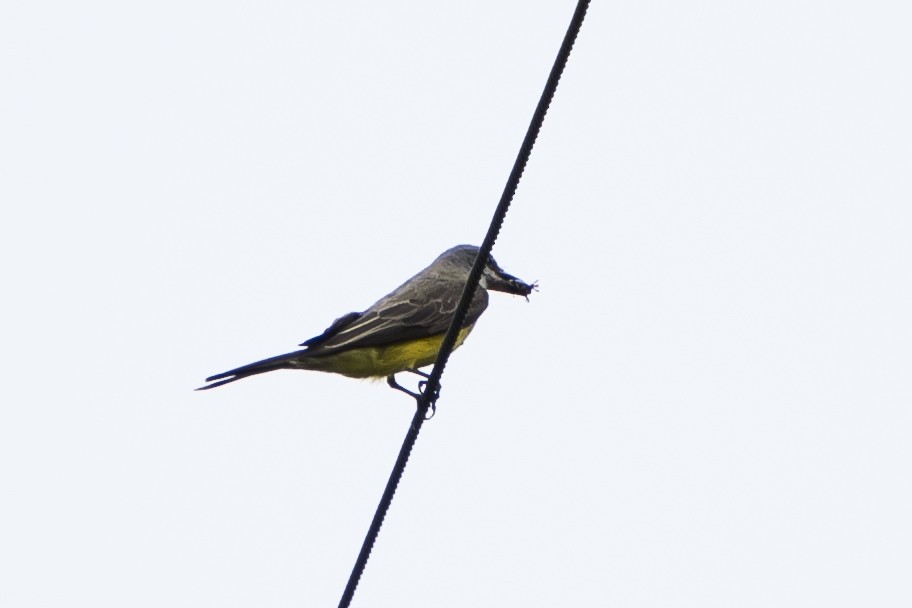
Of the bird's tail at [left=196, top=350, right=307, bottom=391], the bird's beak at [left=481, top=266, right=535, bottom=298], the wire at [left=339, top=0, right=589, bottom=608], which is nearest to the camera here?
the wire at [left=339, top=0, right=589, bottom=608]

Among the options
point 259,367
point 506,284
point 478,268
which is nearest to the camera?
point 478,268

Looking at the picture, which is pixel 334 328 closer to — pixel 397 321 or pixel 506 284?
pixel 397 321

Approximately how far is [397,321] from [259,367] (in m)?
1.26

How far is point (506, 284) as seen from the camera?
417 inches

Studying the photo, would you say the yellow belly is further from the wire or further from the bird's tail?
the wire

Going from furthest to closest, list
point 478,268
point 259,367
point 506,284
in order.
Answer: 1. point 506,284
2. point 259,367
3. point 478,268

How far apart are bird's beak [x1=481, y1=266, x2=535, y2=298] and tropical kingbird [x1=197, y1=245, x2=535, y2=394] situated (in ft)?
1.06

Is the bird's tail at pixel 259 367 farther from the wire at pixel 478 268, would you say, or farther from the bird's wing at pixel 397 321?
the wire at pixel 478 268

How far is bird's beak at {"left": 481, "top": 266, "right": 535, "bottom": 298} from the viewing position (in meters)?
10.6

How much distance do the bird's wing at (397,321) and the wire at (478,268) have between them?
2107mm

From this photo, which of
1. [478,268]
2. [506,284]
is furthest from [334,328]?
[478,268]

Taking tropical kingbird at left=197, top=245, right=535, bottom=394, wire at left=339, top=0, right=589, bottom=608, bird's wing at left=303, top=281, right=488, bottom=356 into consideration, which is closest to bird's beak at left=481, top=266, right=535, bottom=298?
tropical kingbird at left=197, top=245, right=535, bottom=394

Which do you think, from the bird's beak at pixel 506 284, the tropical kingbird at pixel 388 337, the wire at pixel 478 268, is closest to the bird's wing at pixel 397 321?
the tropical kingbird at pixel 388 337

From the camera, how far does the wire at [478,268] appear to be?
452 cm
